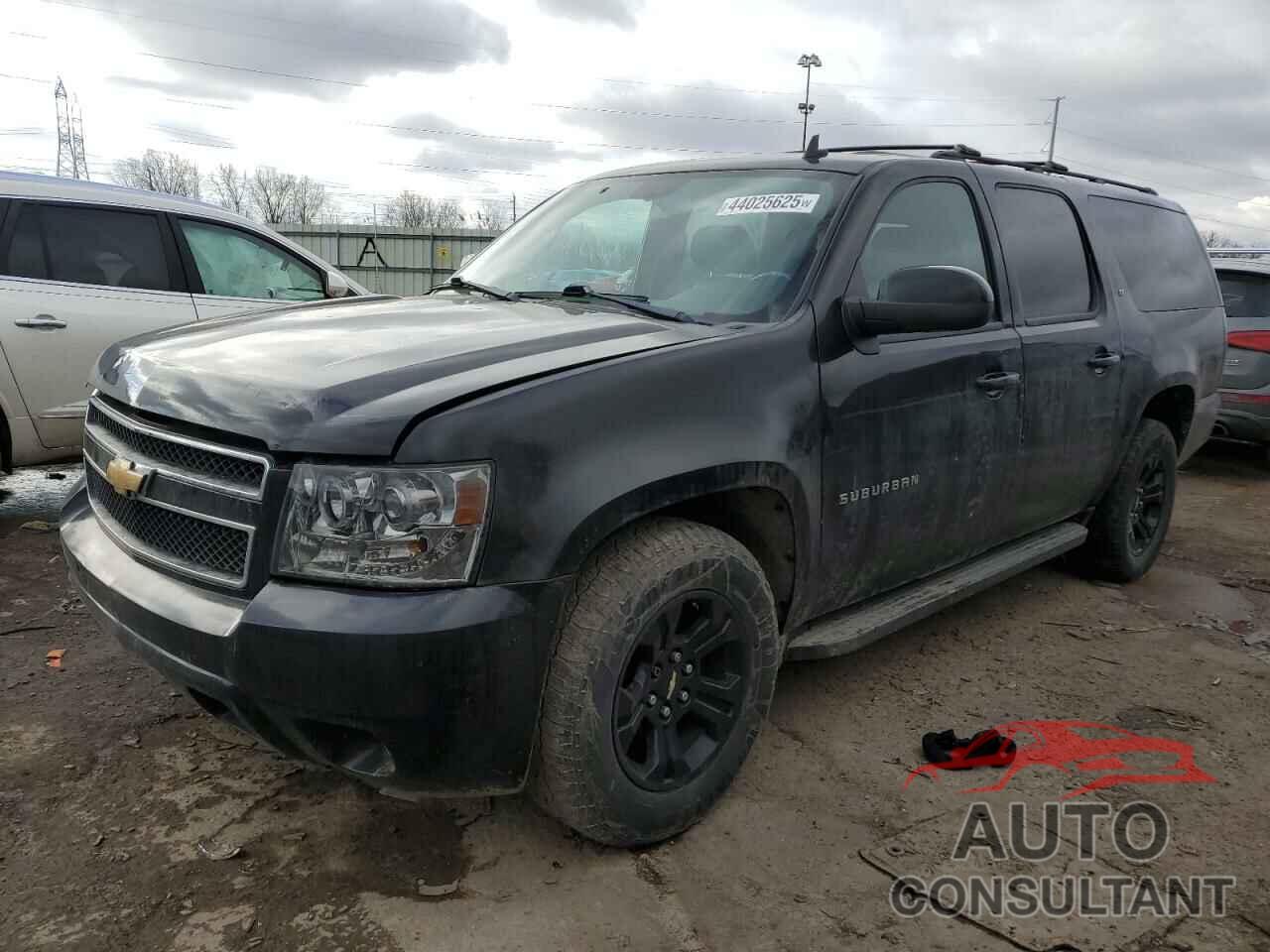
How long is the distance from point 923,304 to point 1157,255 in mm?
2656

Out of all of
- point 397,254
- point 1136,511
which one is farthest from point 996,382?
point 397,254

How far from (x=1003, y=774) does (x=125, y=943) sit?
2.40 m

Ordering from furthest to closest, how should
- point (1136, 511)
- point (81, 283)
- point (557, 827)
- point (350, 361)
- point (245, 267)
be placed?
point (245, 267) < point (81, 283) < point (1136, 511) < point (557, 827) < point (350, 361)

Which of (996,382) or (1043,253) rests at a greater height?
(1043,253)

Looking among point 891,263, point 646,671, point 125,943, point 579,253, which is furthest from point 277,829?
point 891,263

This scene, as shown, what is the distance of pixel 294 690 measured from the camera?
201 cm

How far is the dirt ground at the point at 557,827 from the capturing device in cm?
225

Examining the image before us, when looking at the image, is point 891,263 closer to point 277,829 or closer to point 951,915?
point 951,915

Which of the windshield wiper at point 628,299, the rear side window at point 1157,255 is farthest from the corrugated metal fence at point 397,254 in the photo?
the windshield wiper at point 628,299

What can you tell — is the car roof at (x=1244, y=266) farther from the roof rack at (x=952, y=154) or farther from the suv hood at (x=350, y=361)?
the suv hood at (x=350, y=361)

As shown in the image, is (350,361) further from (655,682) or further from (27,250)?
(27,250)

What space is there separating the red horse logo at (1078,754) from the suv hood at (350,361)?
1602 mm

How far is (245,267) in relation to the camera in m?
6.00

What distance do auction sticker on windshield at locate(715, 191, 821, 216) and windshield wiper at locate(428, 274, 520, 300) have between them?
0.75 metres
